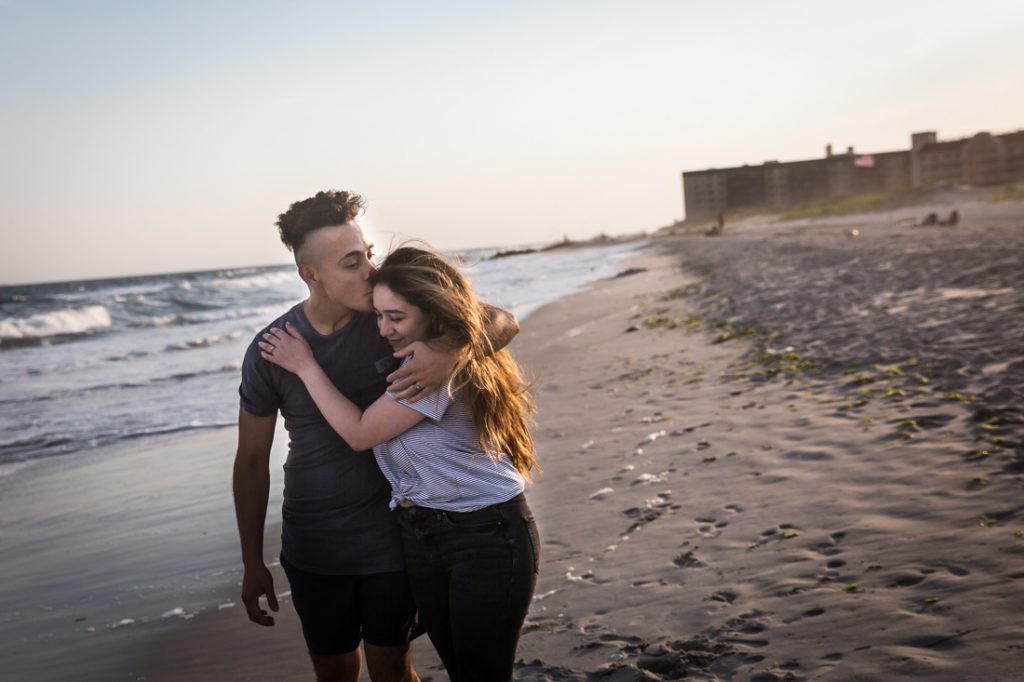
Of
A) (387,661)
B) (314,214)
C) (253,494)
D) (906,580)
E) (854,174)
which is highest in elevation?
(854,174)

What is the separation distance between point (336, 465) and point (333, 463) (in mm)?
12

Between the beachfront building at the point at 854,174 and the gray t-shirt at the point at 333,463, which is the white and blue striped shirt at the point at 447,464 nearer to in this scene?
the gray t-shirt at the point at 333,463

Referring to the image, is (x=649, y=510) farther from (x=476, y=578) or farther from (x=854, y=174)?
(x=854, y=174)

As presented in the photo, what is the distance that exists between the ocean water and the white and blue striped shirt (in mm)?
722

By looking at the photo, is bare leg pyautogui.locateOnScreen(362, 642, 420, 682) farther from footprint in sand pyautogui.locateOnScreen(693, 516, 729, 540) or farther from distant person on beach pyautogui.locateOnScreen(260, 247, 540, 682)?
footprint in sand pyautogui.locateOnScreen(693, 516, 729, 540)

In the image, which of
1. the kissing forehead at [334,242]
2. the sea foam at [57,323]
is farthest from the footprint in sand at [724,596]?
the sea foam at [57,323]

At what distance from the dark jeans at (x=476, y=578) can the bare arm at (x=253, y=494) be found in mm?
641

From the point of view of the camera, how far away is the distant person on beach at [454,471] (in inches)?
98.5

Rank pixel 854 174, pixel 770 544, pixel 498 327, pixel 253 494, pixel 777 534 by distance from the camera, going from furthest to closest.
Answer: pixel 854 174 → pixel 777 534 → pixel 770 544 → pixel 253 494 → pixel 498 327

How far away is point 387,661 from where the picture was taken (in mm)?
2842

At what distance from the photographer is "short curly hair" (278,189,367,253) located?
2.83 meters

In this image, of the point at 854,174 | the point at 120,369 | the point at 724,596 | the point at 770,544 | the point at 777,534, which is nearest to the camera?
the point at 724,596

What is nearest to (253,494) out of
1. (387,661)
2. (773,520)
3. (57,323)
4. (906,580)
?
(387,661)

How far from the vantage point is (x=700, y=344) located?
11680mm
